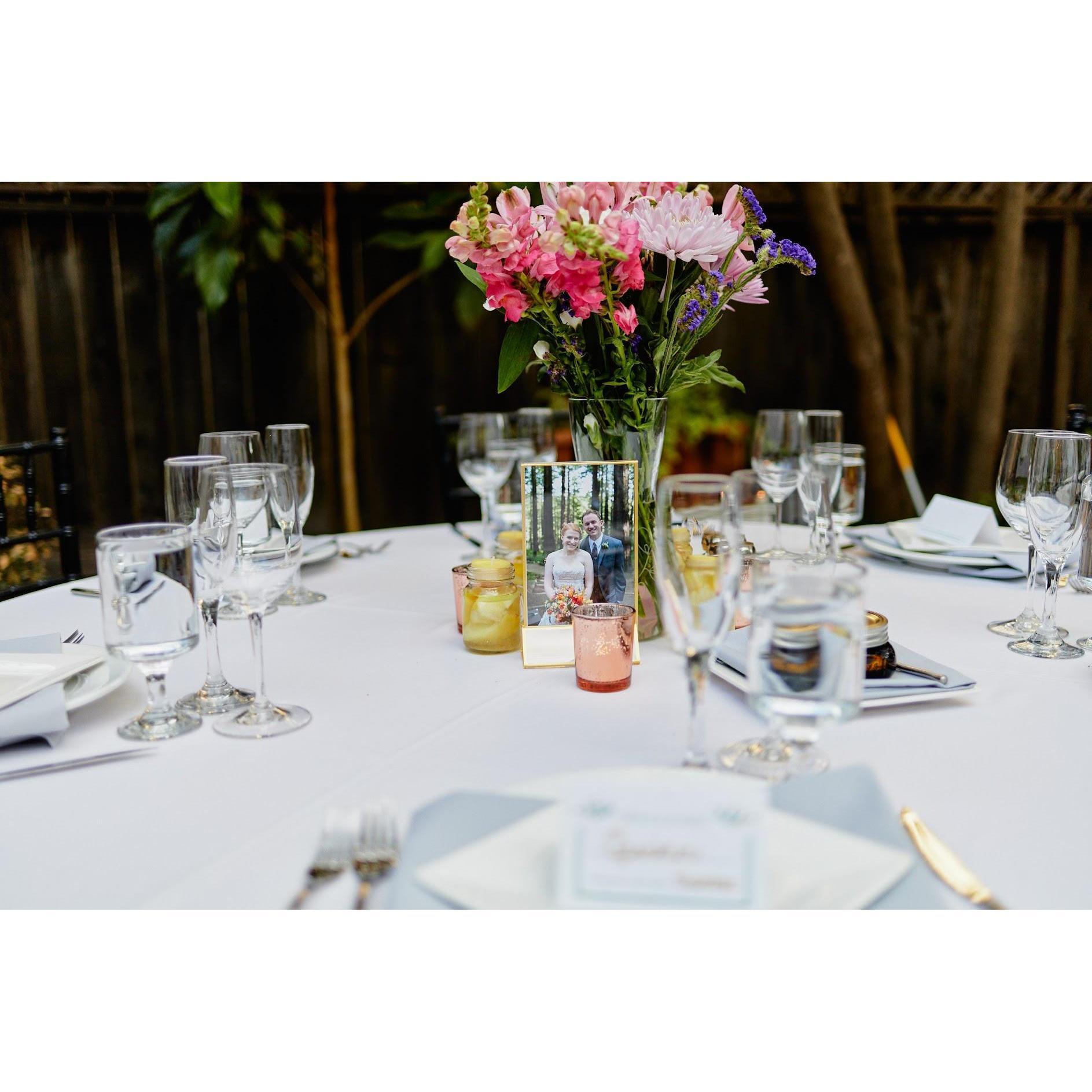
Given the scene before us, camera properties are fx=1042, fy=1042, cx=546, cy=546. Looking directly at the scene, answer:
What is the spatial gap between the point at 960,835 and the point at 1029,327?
421 centimetres

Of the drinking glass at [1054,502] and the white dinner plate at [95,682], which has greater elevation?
the drinking glass at [1054,502]

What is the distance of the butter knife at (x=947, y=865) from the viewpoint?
728 millimetres

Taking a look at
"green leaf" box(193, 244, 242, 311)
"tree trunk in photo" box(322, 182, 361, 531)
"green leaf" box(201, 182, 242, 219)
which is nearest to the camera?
"green leaf" box(201, 182, 242, 219)

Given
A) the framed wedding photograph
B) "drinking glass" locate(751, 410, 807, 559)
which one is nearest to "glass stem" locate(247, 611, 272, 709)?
the framed wedding photograph

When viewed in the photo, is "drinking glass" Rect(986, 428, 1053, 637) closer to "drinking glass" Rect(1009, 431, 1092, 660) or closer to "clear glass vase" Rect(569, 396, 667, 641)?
"drinking glass" Rect(1009, 431, 1092, 660)

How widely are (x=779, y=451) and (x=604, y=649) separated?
69cm

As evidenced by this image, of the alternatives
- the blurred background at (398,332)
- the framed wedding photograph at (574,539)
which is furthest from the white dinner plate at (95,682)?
the blurred background at (398,332)

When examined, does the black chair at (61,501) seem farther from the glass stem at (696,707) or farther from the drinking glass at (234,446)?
the glass stem at (696,707)

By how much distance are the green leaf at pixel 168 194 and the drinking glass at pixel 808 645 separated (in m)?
Result: 3.48

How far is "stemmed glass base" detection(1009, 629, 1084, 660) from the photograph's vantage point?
1.25 metres

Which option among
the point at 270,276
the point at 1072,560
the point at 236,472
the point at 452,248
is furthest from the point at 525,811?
the point at 270,276

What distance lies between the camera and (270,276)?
405 centimetres

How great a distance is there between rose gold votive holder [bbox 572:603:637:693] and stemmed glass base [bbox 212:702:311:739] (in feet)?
0.99

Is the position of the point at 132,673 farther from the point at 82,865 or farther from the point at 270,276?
the point at 270,276
